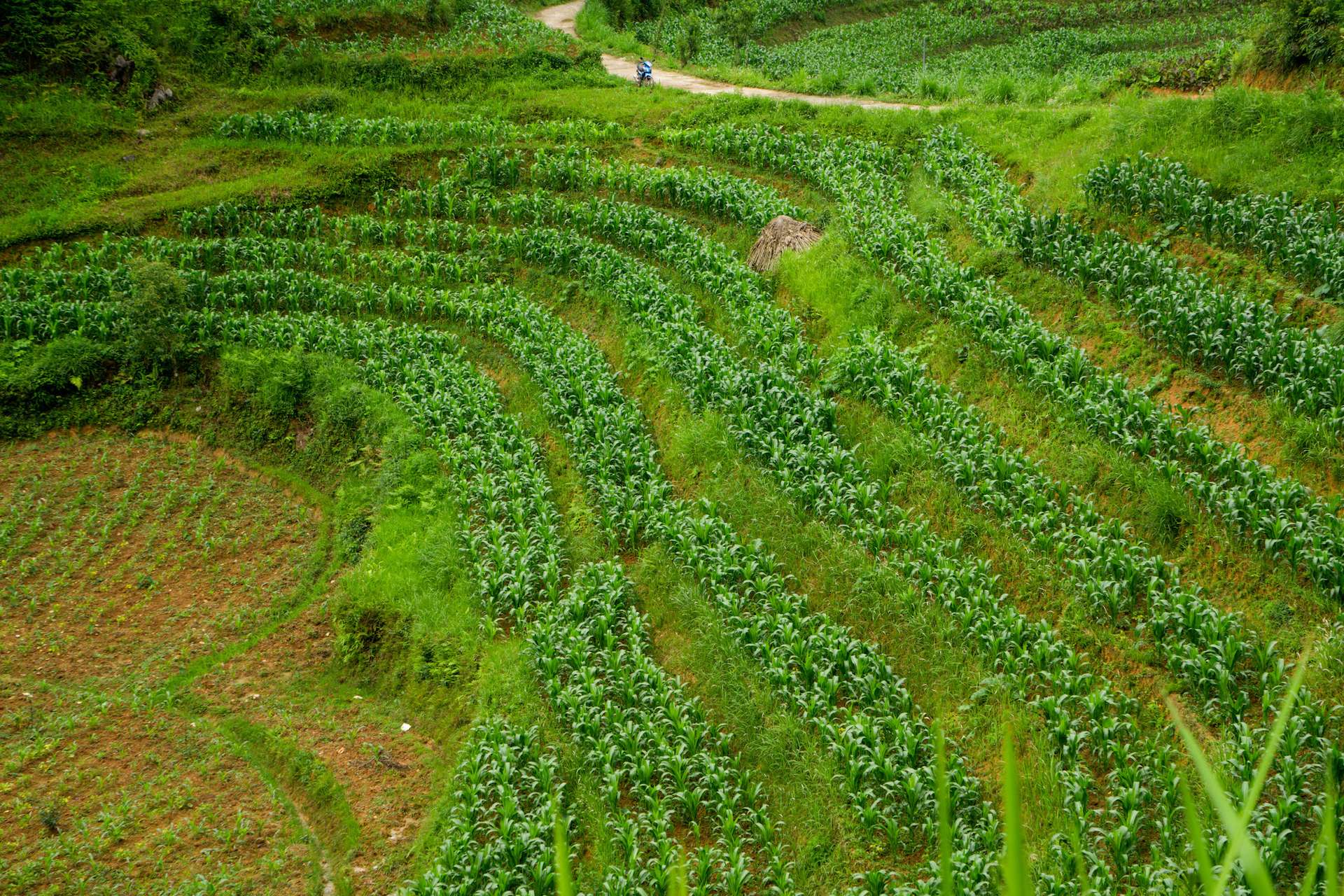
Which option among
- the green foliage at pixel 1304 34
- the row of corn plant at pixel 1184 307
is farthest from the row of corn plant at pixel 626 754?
the green foliage at pixel 1304 34

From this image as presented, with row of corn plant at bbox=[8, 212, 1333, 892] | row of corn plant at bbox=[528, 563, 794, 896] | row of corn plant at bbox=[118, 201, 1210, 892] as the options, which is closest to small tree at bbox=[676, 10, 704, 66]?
row of corn plant at bbox=[8, 212, 1333, 892]

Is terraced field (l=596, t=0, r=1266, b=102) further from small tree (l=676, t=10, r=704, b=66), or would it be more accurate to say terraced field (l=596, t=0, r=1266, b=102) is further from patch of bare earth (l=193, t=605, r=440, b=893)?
patch of bare earth (l=193, t=605, r=440, b=893)

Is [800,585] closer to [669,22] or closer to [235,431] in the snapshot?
[235,431]

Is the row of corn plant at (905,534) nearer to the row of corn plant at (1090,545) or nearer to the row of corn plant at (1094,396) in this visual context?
the row of corn plant at (1090,545)

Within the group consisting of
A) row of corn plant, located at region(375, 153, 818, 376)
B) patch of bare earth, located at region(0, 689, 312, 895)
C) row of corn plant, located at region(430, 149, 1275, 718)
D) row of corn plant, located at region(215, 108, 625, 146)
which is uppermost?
row of corn plant, located at region(215, 108, 625, 146)

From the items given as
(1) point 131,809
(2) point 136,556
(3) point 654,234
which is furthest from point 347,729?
(3) point 654,234

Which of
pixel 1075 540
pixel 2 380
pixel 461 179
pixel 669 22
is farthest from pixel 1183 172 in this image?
pixel 669 22
